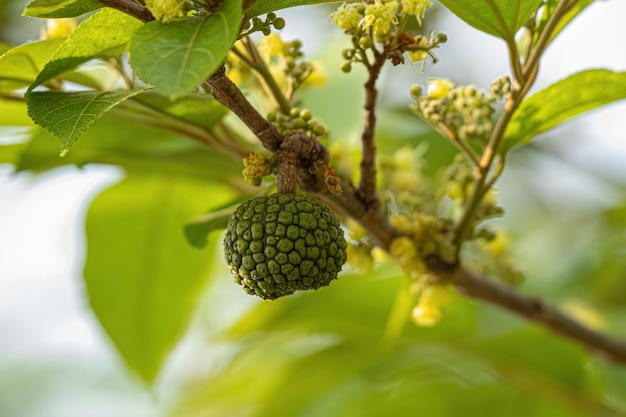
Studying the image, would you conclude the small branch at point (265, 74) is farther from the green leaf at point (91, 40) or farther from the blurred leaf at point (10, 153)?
the blurred leaf at point (10, 153)

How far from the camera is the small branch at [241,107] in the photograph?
39.5 inches

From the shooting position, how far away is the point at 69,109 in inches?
40.9

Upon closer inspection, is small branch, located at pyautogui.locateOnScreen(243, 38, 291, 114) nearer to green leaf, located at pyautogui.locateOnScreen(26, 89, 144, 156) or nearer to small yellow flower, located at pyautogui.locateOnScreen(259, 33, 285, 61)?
small yellow flower, located at pyautogui.locateOnScreen(259, 33, 285, 61)

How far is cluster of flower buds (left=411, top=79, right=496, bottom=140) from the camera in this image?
1399mm

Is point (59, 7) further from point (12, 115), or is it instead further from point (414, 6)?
point (12, 115)

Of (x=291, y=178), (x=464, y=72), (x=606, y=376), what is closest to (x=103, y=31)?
(x=291, y=178)

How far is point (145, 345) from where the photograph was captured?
202 centimetres

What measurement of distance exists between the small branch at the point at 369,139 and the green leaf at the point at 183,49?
325 mm

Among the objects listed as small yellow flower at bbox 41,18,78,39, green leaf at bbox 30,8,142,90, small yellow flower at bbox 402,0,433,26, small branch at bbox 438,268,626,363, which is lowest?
small branch at bbox 438,268,626,363

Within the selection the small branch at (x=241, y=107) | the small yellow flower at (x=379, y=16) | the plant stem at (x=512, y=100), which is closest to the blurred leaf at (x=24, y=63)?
the small branch at (x=241, y=107)

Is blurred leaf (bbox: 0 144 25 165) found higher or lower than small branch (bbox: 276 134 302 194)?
lower

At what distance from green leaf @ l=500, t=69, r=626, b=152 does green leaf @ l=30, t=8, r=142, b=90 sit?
713 millimetres

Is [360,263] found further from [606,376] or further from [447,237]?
[606,376]

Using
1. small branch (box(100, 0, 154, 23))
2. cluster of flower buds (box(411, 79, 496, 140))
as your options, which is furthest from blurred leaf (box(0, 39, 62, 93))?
cluster of flower buds (box(411, 79, 496, 140))
